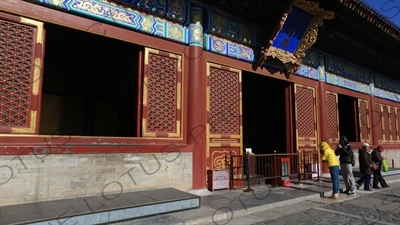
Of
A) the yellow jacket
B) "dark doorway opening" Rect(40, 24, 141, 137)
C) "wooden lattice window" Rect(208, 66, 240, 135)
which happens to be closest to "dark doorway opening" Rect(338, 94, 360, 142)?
the yellow jacket

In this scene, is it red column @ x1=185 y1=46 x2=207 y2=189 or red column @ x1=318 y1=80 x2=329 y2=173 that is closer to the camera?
red column @ x1=185 y1=46 x2=207 y2=189

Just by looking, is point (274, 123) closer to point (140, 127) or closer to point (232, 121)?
point (232, 121)

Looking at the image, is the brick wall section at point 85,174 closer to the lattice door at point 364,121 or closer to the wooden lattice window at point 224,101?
the wooden lattice window at point 224,101

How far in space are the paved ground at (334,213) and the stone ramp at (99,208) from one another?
0.83 metres

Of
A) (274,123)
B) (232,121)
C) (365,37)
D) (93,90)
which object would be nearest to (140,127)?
(232,121)

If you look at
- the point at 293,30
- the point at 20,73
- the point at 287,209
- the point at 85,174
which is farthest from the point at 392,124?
the point at 20,73

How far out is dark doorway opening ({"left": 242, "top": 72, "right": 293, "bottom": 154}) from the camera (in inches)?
361

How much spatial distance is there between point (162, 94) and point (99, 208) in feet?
9.00

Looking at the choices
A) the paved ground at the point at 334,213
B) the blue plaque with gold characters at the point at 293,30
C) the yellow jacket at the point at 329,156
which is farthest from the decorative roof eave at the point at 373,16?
the paved ground at the point at 334,213

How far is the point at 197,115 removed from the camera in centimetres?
641

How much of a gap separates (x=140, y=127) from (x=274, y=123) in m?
5.25

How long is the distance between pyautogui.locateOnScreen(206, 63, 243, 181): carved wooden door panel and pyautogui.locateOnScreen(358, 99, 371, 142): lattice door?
7009 mm

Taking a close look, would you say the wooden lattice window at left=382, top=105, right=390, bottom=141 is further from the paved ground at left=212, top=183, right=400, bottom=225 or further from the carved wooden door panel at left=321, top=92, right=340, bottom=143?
the paved ground at left=212, top=183, right=400, bottom=225

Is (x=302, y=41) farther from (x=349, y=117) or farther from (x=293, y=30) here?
(x=349, y=117)
